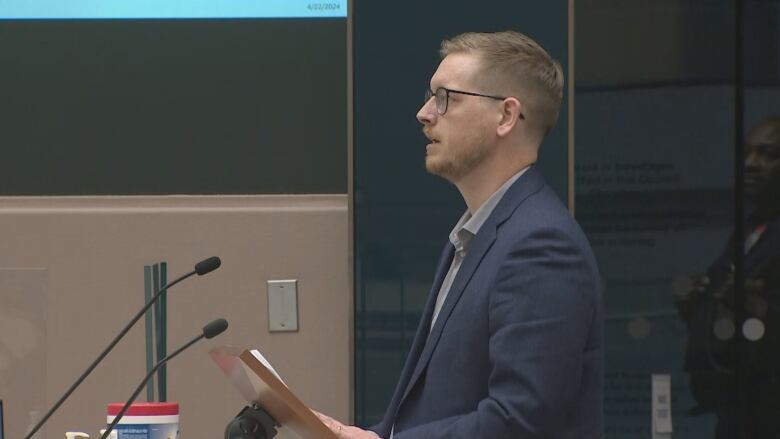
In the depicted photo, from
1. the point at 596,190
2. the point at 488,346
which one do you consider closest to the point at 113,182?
the point at 596,190

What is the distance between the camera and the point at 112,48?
4941 mm

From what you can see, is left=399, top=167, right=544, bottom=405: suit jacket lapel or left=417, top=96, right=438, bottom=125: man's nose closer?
left=399, top=167, right=544, bottom=405: suit jacket lapel

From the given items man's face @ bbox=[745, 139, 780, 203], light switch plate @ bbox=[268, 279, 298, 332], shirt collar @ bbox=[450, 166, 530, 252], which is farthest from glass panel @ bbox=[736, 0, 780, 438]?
shirt collar @ bbox=[450, 166, 530, 252]

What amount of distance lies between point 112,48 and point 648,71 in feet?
6.31

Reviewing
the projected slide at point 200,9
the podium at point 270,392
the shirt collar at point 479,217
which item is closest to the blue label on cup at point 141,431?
the podium at point 270,392

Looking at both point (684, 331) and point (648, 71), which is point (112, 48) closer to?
point (648, 71)

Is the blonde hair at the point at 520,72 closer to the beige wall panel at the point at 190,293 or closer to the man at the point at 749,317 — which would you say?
the beige wall panel at the point at 190,293

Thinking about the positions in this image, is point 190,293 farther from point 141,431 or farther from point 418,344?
point 418,344

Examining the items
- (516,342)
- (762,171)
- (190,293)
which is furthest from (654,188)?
(516,342)

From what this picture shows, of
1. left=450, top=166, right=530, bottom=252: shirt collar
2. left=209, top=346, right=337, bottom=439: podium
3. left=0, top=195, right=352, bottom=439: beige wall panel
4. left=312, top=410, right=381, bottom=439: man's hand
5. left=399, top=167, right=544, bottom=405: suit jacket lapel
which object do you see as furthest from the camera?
left=0, top=195, right=352, bottom=439: beige wall panel

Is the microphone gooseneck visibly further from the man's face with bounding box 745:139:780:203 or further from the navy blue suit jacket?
the man's face with bounding box 745:139:780:203

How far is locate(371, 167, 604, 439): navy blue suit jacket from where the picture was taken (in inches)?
107

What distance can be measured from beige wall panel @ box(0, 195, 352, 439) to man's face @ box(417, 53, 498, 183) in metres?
1.71

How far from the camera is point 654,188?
16.2ft
